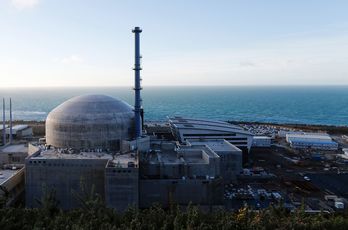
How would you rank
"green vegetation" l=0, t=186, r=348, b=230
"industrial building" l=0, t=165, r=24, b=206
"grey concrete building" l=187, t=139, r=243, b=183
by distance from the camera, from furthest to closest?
1. "grey concrete building" l=187, t=139, r=243, b=183
2. "industrial building" l=0, t=165, r=24, b=206
3. "green vegetation" l=0, t=186, r=348, b=230

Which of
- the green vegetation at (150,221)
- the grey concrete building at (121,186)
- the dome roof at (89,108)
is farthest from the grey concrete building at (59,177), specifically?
the green vegetation at (150,221)

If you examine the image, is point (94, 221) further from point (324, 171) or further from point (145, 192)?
point (324, 171)

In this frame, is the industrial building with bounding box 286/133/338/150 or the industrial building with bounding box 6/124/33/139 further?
the industrial building with bounding box 6/124/33/139

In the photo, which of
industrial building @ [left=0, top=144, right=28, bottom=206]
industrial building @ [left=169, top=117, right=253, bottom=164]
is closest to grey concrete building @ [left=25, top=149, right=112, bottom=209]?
industrial building @ [left=0, top=144, right=28, bottom=206]

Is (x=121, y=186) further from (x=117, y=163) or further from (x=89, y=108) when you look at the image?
(x=89, y=108)

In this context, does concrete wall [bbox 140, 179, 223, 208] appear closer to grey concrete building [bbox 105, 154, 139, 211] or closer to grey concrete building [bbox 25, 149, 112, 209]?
grey concrete building [bbox 105, 154, 139, 211]

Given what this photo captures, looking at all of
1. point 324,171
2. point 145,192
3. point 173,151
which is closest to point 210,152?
point 173,151

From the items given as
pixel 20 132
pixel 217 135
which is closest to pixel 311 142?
pixel 217 135

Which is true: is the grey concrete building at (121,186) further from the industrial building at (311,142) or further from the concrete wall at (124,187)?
the industrial building at (311,142)
